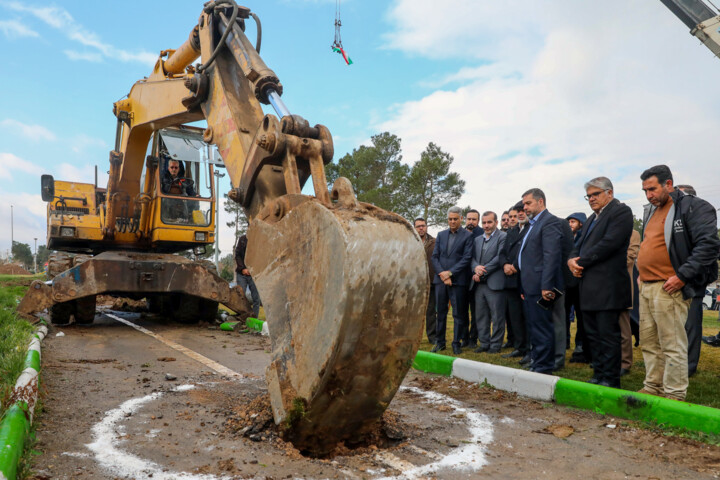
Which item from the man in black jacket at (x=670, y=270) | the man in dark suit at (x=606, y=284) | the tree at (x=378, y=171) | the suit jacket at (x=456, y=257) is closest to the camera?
the man in black jacket at (x=670, y=270)

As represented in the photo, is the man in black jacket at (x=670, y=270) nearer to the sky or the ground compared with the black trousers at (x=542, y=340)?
nearer to the sky

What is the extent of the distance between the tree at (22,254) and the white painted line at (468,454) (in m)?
106

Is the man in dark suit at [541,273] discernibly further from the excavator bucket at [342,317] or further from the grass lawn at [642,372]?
the excavator bucket at [342,317]

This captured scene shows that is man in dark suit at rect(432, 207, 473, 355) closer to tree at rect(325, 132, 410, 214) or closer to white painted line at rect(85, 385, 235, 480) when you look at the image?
white painted line at rect(85, 385, 235, 480)

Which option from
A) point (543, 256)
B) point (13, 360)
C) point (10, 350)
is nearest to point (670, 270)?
point (543, 256)

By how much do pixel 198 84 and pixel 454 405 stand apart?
377 centimetres

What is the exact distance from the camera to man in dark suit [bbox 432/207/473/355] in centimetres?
704

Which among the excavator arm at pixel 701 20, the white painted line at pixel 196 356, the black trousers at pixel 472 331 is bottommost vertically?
the white painted line at pixel 196 356

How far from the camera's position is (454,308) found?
715 centimetres

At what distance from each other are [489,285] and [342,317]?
15.9 feet

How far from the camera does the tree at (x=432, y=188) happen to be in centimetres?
3525

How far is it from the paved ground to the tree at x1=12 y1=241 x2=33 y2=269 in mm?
103988

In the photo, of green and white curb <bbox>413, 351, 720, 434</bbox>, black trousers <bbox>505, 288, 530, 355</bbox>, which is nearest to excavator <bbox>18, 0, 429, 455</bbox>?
green and white curb <bbox>413, 351, 720, 434</bbox>

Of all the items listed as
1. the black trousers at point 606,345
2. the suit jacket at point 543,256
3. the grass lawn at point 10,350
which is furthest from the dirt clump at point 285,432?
the suit jacket at point 543,256
